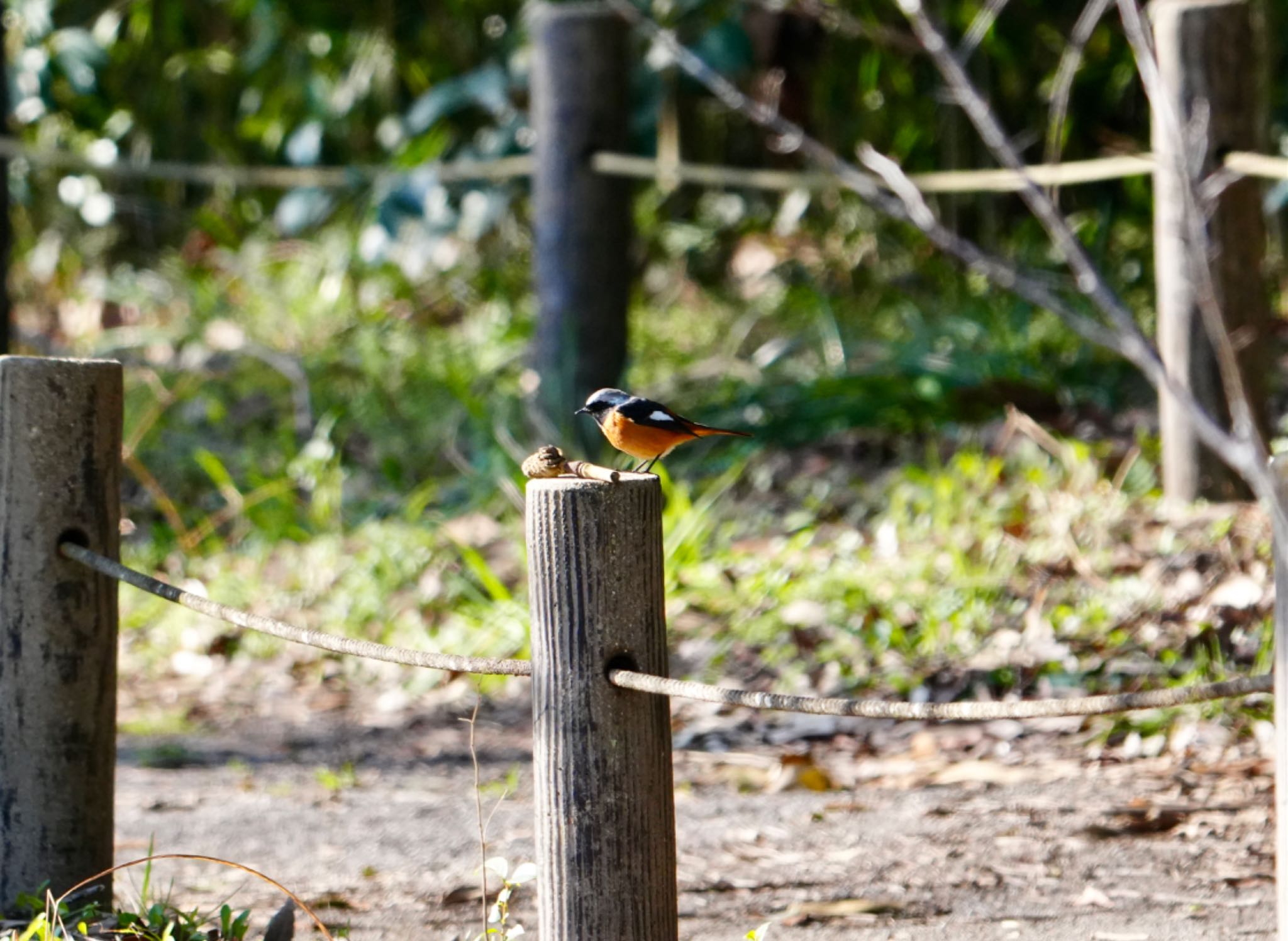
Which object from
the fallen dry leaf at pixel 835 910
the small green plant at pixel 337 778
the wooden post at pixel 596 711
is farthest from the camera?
the small green plant at pixel 337 778

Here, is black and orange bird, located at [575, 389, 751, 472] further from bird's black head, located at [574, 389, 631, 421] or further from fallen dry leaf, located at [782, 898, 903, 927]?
fallen dry leaf, located at [782, 898, 903, 927]

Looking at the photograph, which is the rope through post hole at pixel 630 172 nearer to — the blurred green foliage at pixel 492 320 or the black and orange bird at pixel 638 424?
the blurred green foliage at pixel 492 320

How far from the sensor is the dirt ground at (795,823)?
7.14 feet

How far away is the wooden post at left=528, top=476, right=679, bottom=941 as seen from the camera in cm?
157

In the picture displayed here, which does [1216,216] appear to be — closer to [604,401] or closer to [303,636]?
[604,401]

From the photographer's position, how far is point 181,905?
7.47ft

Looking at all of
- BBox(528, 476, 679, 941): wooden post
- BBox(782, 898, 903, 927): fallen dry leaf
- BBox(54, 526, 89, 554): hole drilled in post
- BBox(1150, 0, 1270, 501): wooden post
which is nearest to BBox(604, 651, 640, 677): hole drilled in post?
BBox(528, 476, 679, 941): wooden post

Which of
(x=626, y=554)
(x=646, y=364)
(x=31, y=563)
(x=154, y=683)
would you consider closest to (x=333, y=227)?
(x=646, y=364)

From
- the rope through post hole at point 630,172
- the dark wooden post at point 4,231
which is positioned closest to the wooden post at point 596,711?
the rope through post hole at point 630,172

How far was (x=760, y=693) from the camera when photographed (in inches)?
62.0

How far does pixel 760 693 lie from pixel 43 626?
41.1 inches

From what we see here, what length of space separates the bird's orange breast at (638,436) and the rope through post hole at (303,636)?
0.64 m

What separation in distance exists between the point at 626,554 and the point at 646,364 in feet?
14.0

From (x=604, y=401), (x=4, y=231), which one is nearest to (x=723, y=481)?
(x=604, y=401)
